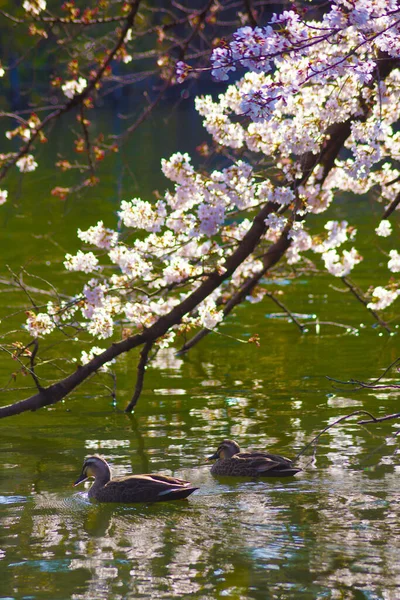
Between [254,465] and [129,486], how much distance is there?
1166 millimetres

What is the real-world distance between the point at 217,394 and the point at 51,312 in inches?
96.7

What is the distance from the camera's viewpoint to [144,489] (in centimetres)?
962

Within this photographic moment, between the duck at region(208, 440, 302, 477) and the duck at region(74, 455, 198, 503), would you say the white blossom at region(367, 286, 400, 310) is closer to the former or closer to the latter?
the duck at region(208, 440, 302, 477)

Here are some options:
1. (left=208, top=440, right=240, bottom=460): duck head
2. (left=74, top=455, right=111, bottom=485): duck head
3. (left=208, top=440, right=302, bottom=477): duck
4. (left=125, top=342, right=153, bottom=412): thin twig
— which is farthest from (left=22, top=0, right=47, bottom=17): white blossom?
(left=208, top=440, right=302, bottom=477): duck

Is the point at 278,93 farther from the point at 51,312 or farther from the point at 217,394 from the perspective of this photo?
the point at 217,394

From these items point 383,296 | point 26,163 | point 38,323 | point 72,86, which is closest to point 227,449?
point 38,323

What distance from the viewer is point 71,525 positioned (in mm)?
9211

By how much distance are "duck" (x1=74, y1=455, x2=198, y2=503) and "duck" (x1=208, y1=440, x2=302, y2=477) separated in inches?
24.6

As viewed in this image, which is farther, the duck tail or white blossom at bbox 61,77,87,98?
white blossom at bbox 61,77,87,98

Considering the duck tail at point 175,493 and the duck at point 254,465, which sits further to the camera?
the duck at point 254,465

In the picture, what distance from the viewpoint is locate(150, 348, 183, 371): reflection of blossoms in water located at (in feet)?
51.9

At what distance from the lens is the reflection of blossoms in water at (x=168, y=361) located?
1583 cm

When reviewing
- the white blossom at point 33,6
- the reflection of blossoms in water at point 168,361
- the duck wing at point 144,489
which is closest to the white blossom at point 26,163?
the white blossom at point 33,6

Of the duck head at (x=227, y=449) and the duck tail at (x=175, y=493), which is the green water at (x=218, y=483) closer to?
the duck tail at (x=175, y=493)
